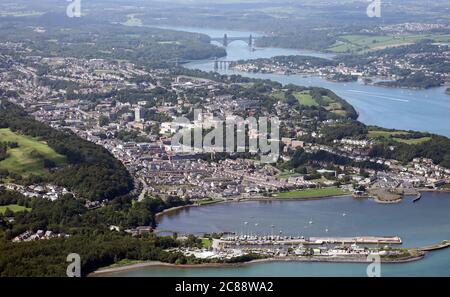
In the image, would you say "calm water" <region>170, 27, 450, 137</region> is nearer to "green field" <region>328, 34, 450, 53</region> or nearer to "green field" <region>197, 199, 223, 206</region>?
"green field" <region>328, 34, 450, 53</region>

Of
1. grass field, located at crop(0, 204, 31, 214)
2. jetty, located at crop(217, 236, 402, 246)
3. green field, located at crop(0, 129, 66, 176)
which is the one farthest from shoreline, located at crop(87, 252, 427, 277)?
green field, located at crop(0, 129, 66, 176)

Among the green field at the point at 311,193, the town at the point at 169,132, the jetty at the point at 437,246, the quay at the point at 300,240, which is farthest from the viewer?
the town at the point at 169,132

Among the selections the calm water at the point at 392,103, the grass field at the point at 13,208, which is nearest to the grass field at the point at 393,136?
the calm water at the point at 392,103

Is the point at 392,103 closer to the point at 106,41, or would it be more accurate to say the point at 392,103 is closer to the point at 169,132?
the point at 169,132

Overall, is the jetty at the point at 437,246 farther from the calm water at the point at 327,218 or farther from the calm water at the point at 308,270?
the calm water at the point at 308,270

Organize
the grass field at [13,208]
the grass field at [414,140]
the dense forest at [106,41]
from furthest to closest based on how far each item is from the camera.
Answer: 1. the dense forest at [106,41]
2. the grass field at [414,140]
3. the grass field at [13,208]
